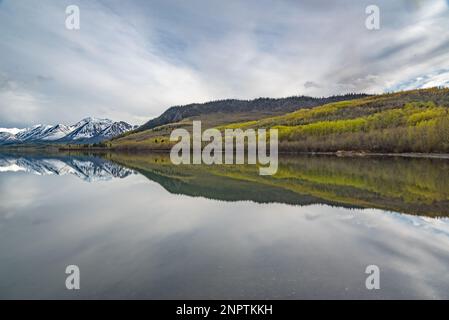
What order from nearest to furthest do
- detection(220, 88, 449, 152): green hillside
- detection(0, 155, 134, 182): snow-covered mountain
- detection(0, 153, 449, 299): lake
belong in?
detection(0, 153, 449, 299): lake, detection(0, 155, 134, 182): snow-covered mountain, detection(220, 88, 449, 152): green hillside

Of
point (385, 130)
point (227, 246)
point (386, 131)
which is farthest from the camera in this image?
point (385, 130)

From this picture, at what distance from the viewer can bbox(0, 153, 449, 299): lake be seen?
7219 mm

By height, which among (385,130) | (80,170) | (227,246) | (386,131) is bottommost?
(227,246)

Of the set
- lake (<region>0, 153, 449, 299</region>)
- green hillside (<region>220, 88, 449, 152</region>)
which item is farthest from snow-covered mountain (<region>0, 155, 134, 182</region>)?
green hillside (<region>220, 88, 449, 152</region>)

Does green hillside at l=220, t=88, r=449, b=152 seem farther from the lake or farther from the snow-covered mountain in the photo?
the snow-covered mountain

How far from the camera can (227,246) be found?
10.5m

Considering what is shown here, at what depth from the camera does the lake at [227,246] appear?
7.22 metres

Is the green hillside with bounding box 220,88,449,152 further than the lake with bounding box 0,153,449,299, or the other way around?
the green hillside with bounding box 220,88,449,152

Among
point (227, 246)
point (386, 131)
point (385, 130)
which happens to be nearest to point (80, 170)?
point (227, 246)

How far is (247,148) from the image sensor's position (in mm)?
118750

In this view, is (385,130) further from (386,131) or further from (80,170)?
(80,170)

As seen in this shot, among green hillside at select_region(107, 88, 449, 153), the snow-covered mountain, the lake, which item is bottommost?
the lake

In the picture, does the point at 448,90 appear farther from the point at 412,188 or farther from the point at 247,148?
the point at 412,188

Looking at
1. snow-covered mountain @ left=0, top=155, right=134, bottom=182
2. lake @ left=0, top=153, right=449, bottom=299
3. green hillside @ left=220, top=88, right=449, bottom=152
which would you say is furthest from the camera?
green hillside @ left=220, top=88, right=449, bottom=152
